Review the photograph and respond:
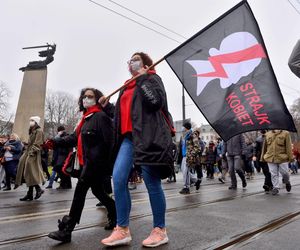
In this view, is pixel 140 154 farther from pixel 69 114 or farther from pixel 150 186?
pixel 69 114

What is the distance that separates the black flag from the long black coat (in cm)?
63

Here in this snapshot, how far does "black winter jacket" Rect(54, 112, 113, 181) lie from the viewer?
4.05 m

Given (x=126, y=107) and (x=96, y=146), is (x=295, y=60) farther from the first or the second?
(x=96, y=146)

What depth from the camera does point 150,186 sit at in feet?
12.0

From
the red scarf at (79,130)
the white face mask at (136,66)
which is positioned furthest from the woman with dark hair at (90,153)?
the white face mask at (136,66)

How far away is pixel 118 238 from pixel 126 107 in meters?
1.23

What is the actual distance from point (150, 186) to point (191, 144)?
633 cm

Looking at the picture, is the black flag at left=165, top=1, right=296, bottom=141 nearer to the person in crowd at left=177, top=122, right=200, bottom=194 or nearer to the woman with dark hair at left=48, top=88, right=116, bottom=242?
the woman with dark hair at left=48, top=88, right=116, bottom=242

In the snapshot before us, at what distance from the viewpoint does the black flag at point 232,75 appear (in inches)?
154

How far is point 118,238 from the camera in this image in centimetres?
353

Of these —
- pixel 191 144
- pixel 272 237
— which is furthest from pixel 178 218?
pixel 191 144

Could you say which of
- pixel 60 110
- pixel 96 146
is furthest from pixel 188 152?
pixel 60 110

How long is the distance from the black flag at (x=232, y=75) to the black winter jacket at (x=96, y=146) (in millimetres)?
997

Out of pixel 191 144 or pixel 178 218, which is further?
pixel 191 144
